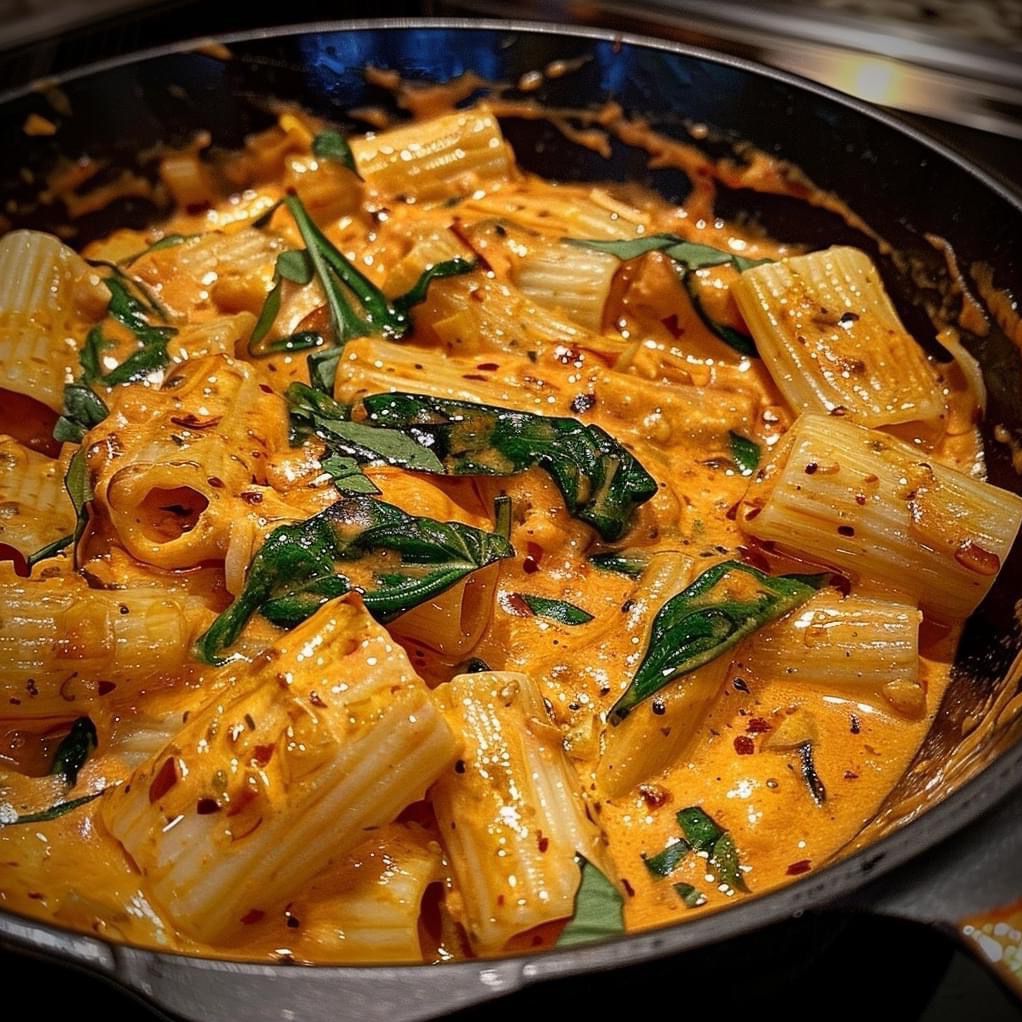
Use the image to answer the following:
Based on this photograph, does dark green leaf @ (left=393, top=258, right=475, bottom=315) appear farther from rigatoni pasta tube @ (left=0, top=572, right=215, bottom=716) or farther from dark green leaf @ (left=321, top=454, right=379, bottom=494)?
rigatoni pasta tube @ (left=0, top=572, right=215, bottom=716)

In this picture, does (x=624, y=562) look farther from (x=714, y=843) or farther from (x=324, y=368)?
(x=324, y=368)

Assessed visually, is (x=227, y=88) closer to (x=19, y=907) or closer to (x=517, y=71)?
(x=517, y=71)

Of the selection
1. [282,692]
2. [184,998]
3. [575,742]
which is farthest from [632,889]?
[184,998]

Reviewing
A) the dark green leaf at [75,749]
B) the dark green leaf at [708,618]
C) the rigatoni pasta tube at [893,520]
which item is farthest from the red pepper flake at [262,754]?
the rigatoni pasta tube at [893,520]

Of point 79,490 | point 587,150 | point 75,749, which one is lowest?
point 75,749

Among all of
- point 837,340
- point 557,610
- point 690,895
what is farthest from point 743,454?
point 690,895

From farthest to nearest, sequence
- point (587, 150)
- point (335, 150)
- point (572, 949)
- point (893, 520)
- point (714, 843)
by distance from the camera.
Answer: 1. point (587, 150)
2. point (335, 150)
3. point (893, 520)
4. point (714, 843)
5. point (572, 949)

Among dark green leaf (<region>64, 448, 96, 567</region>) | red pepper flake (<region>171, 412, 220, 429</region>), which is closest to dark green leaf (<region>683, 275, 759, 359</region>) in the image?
red pepper flake (<region>171, 412, 220, 429</region>)

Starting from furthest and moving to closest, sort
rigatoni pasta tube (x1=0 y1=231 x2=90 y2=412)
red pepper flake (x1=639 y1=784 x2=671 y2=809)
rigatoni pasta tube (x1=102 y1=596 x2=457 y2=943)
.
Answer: rigatoni pasta tube (x1=0 y1=231 x2=90 y2=412) → red pepper flake (x1=639 y1=784 x2=671 y2=809) → rigatoni pasta tube (x1=102 y1=596 x2=457 y2=943)
